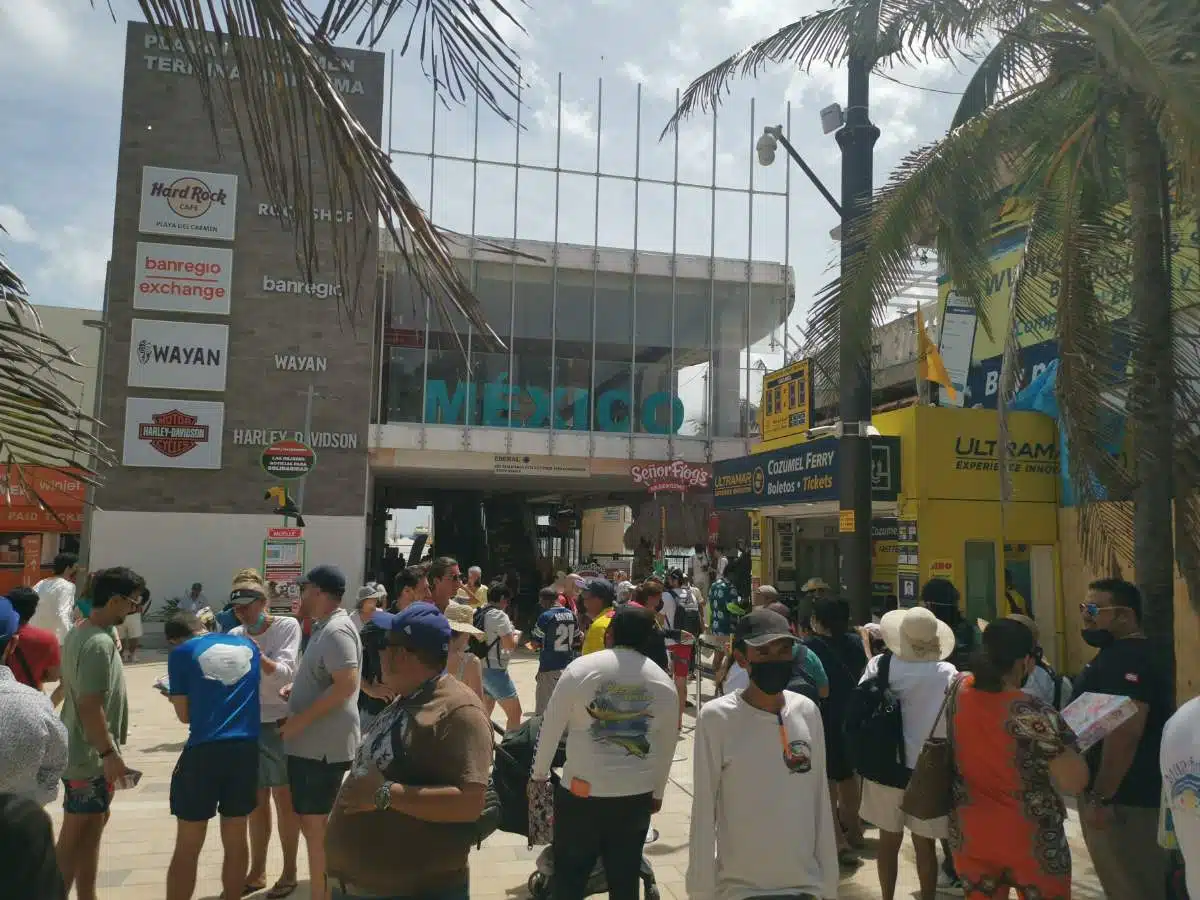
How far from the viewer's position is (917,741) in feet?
16.0

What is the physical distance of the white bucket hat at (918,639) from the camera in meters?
4.89

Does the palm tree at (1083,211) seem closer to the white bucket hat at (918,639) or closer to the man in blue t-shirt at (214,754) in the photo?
the white bucket hat at (918,639)

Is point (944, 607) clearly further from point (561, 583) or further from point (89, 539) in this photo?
point (89, 539)

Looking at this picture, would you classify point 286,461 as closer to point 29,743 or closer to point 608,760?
point 608,760

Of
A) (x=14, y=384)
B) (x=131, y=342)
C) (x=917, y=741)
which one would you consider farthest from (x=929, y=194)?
(x=131, y=342)

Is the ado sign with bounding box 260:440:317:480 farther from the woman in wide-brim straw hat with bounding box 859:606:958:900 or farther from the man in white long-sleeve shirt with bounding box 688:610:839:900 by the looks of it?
the man in white long-sleeve shirt with bounding box 688:610:839:900

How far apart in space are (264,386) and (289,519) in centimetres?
352

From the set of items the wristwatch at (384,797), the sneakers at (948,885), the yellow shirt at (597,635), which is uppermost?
the yellow shirt at (597,635)

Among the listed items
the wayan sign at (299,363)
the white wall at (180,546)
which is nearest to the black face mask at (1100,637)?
the white wall at (180,546)

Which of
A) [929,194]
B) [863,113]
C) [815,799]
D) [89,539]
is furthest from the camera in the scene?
[89,539]

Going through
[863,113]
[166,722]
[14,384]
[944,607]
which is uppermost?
[863,113]

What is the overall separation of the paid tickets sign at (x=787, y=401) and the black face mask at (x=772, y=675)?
10.7 m

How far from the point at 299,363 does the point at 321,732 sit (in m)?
21.0

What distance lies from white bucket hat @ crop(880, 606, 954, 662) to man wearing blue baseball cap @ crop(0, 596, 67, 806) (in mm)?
3841
